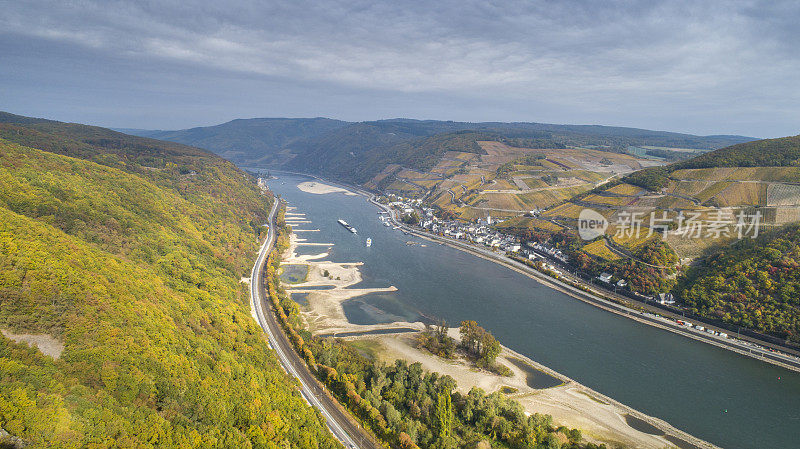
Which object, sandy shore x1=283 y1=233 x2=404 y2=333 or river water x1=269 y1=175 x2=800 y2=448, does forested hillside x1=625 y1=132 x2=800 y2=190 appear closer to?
river water x1=269 y1=175 x2=800 y2=448

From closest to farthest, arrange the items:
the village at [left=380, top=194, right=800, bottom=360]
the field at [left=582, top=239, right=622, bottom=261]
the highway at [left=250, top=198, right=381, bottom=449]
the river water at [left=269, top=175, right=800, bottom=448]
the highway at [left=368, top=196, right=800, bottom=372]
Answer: the highway at [left=250, top=198, right=381, bottom=449]
the river water at [left=269, top=175, right=800, bottom=448]
the highway at [left=368, top=196, right=800, bottom=372]
the village at [left=380, top=194, right=800, bottom=360]
the field at [left=582, top=239, right=622, bottom=261]

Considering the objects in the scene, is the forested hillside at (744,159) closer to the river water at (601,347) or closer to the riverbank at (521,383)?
the river water at (601,347)

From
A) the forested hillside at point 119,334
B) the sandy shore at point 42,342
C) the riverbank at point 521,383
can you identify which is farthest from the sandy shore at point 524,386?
the sandy shore at point 42,342

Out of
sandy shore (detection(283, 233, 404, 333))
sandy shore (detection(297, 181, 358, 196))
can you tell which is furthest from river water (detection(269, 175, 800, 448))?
sandy shore (detection(297, 181, 358, 196))

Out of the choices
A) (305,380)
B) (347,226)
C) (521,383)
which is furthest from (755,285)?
(347,226)

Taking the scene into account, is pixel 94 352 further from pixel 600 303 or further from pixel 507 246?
pixel 507 246

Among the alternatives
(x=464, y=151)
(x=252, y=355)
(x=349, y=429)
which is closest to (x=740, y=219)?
(x=349, y=429)
